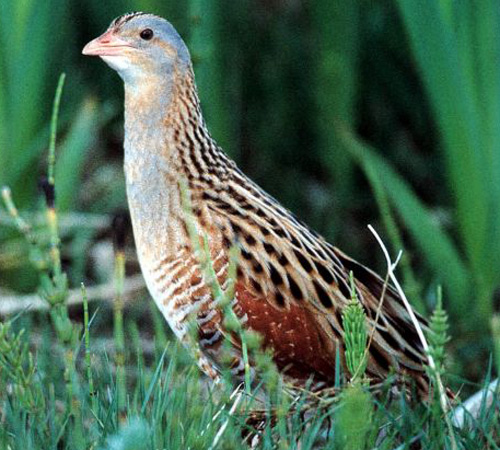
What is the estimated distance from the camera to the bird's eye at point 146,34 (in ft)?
12.0

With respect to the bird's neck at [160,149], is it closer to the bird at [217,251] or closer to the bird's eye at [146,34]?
the bird at [217,251]

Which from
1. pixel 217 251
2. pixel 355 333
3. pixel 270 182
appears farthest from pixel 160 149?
pixel 270 182

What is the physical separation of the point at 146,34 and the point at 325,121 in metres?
1.96

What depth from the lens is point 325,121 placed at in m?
5.52

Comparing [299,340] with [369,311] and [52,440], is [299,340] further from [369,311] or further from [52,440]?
[52,440]

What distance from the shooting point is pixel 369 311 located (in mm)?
3553

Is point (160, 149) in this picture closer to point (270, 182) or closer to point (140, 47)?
point (140, 47)

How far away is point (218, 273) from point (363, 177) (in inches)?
101

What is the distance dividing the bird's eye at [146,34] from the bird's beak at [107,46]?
0.06 m

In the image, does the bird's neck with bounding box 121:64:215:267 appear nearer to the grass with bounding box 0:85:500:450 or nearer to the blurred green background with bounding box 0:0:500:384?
the grass with bounding box 0:85:500:450

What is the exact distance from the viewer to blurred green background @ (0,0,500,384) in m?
4.60

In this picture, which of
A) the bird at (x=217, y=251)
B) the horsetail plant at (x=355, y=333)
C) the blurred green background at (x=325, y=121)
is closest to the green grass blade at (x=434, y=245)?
the blurred green background at (x=325, y=121)

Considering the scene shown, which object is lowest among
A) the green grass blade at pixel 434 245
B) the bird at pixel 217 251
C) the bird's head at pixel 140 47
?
the green grass blade at pixel 434 245

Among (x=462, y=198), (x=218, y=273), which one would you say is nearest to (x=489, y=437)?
(x=218, y=273)
